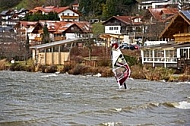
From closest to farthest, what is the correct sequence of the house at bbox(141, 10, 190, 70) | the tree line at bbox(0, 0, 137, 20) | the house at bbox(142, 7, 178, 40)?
the house at bbox(141, 10, 190, 70) < the house at bbox(142, 7, 178, 40) < the tree line at bbox(0, 0, 137, 20)

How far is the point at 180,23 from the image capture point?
109 feet

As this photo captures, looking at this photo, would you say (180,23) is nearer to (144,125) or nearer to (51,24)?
(144,125)

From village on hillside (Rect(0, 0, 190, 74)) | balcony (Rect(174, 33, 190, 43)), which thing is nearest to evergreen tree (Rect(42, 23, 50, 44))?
village on hillside (Rect(0, 0, 190, 74))

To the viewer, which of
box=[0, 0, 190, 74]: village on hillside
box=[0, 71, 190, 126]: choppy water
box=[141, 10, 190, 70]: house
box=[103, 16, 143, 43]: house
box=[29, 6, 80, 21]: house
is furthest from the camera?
box=[29, 6, 80, 21]: house

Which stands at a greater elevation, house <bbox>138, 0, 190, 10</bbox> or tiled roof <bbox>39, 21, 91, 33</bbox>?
house <bbox>138, 0, 190, 10</bbox>

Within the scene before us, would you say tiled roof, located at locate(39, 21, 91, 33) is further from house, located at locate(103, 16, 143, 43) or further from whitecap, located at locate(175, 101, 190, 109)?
whitecap, located at locate(175, 101, 190, 109)

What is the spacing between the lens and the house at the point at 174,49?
105ft

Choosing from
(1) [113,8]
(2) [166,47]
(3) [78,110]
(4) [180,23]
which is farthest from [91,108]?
(1) [113,8]

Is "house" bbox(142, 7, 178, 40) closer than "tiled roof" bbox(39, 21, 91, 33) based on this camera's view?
Yes

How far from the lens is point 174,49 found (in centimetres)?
3862

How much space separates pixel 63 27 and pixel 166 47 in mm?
39252

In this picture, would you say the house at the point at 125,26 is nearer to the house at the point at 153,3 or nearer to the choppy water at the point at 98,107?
the house at the point at 153,3

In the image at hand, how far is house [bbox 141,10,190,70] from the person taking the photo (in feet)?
105

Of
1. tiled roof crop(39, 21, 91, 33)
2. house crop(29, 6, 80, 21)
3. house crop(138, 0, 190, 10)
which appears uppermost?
house crop(138, 0, 190, 10)
